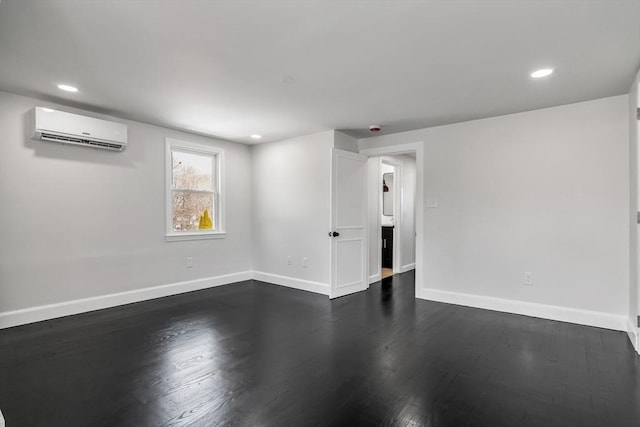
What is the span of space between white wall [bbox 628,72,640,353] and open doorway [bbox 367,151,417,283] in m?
2.94

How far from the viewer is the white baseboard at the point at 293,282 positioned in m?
4.85

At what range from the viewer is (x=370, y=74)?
279cm

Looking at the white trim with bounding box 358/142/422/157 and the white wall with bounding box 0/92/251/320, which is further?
the white trim with bounding box 358/142/422/157

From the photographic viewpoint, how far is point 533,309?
3.70 m

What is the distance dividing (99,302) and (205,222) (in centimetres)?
178

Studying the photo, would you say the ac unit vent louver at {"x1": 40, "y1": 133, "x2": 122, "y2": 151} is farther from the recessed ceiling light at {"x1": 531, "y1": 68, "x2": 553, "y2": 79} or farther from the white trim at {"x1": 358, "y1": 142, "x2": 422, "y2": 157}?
the recessed ceiling light at {"x1": 531, "y1": 68, "x2": 553, "y2": 79}

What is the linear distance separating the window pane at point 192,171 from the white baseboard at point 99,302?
1.45 metres

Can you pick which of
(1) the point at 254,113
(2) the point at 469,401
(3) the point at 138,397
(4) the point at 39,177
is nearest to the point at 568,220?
(2) the point at 469,401

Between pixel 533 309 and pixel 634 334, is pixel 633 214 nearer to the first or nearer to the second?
pixel 634 334

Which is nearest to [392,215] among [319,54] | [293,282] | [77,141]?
[293,282]

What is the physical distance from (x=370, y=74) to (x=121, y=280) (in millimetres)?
3848

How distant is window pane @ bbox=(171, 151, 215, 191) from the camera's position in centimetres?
488

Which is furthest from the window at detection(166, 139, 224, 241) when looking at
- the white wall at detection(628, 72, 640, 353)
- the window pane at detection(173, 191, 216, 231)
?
the white wall at detection(628, 72, 640, 353)

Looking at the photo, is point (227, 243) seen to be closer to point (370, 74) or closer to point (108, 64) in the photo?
point (108, 64)
